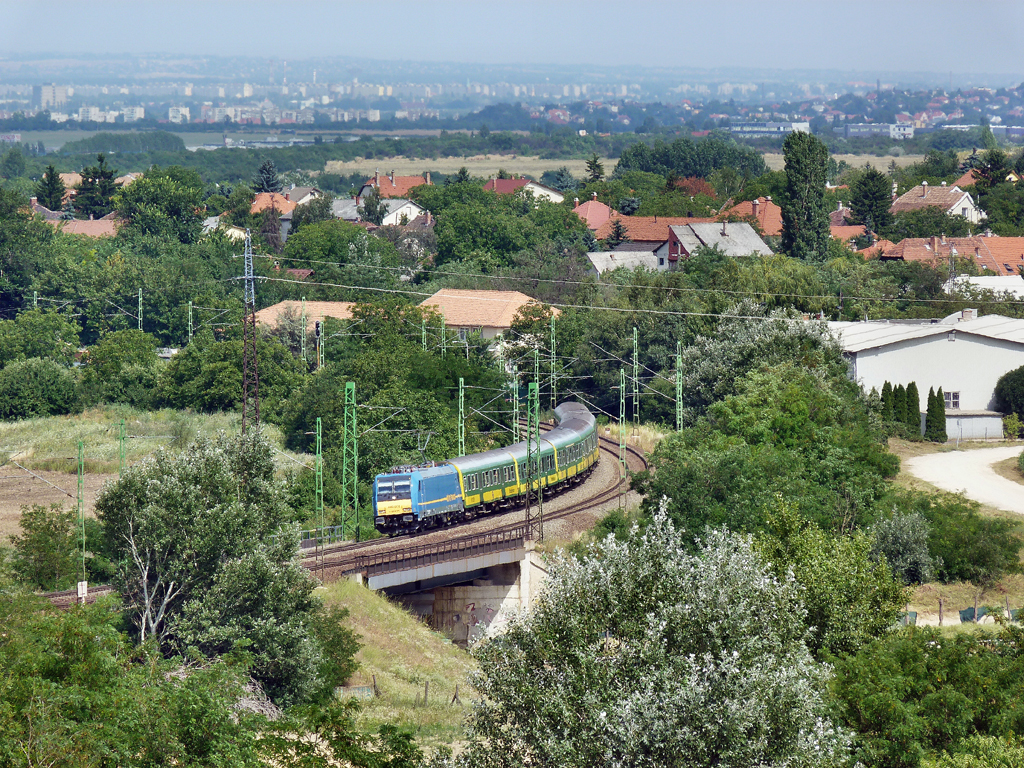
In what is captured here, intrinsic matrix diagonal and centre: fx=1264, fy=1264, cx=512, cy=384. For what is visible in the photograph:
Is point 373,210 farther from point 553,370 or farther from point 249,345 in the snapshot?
point 553,370

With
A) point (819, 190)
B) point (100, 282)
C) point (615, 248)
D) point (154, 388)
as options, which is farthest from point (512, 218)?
point (154, 388)

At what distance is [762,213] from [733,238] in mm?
22058

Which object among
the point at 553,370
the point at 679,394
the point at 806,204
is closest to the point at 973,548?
the point at 679,394

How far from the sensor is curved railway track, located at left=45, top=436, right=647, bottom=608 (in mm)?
38875

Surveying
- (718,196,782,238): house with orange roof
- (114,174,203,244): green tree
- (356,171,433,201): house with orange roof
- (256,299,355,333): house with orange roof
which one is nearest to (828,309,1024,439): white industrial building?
(256,299,355,333): house with orange roof

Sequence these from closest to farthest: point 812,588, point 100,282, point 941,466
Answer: point 812,588
point 941,466
point 100,282

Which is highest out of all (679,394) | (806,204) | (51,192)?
(806,204)

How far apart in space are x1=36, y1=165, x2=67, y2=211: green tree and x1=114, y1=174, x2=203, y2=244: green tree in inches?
824

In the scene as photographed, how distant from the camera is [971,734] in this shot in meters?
23.4

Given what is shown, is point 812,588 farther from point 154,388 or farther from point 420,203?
point 420,203

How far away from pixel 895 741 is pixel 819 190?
249 ft

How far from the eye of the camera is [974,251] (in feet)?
319

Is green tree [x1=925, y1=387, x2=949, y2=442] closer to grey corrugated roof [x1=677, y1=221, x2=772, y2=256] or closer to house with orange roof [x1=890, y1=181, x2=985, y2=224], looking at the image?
grey corrugated roof [x1=677, y1=221, x2=772, y2=256]

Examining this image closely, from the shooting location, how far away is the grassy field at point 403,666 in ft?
101
